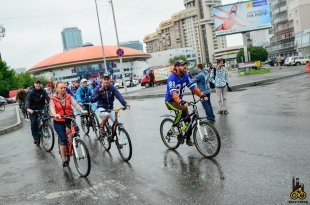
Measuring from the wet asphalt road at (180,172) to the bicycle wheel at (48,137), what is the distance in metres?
0.20

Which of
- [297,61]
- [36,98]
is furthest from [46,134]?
[297,61]

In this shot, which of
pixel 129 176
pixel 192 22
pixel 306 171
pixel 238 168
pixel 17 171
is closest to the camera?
pixel 306 171

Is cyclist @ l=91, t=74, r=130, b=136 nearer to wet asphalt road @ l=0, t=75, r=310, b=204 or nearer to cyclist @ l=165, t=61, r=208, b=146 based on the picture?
wet asphalt road @ l=0, t=75, r=310, b=204

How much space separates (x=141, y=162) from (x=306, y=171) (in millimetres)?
3075

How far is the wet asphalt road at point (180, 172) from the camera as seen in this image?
15.9 feet

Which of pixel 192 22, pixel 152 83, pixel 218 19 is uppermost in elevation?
pixel 192 22

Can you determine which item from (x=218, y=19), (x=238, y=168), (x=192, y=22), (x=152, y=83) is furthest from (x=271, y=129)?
(x=192, y=22)

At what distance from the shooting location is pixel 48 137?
977 centimetres

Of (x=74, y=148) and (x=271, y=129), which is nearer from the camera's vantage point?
(x=74, y=148)

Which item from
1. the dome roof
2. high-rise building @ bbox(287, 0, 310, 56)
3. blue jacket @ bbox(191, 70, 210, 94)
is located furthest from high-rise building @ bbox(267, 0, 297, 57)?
blue jacket @ bbox(191, 70, 210, 94)

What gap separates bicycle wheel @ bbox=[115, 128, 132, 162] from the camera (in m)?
7.28

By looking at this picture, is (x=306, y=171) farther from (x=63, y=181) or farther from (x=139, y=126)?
(x=139, y=126)

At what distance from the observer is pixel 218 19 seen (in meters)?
38.0

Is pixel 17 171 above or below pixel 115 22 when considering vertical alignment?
below
